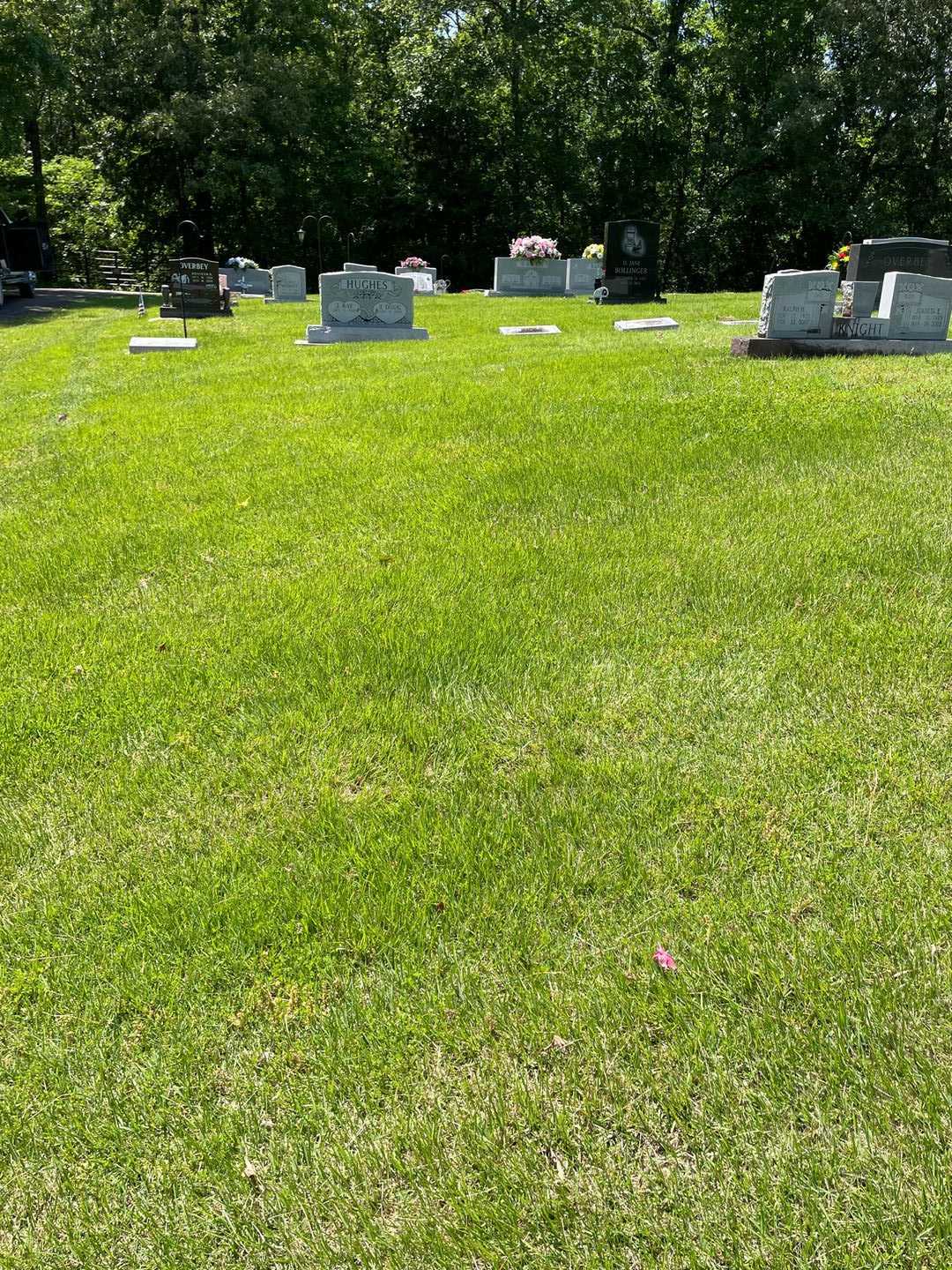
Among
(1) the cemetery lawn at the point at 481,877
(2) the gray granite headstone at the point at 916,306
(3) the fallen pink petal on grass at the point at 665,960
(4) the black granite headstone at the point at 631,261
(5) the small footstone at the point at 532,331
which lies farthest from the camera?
(4) the black granite headstone at the point at 631,261

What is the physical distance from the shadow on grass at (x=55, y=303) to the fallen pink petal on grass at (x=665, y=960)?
911 inches

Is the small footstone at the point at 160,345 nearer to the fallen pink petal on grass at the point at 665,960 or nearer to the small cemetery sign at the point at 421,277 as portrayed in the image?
the small cemetery sign at the point at 421,277

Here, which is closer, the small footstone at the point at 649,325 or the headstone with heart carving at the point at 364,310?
the headstone with heart carving at the point at 364,310

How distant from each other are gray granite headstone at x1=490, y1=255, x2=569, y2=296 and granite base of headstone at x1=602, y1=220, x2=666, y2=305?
15.9ft

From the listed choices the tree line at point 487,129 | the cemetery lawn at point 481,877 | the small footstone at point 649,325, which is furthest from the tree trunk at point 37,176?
the cemetery lawn at point 481,877

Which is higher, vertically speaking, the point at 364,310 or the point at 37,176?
the point at 37,176

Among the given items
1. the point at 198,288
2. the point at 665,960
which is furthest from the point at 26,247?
the point at 665,960

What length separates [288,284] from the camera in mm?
22562

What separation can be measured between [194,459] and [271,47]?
33609mm

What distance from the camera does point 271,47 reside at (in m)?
32.7

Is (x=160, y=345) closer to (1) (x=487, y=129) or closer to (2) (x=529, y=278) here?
(2) (x=529, y=278)

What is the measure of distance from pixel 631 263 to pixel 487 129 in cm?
2164

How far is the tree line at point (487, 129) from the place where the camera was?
97.5 ft

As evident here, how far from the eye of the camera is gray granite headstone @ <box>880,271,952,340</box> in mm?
10453
